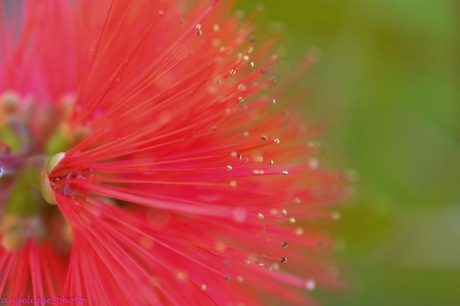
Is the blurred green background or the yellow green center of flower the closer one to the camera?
the yellow green center of flower

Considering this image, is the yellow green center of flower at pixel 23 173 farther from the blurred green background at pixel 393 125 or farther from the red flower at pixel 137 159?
the blurred green background at pixel 393 125

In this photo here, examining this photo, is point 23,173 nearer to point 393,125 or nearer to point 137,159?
point 137,159

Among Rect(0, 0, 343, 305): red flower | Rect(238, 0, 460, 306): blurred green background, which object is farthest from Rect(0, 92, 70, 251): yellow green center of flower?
Rect(238, 0, 460, 306): blurred green background

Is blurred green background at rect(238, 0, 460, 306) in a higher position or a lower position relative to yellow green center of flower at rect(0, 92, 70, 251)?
higher

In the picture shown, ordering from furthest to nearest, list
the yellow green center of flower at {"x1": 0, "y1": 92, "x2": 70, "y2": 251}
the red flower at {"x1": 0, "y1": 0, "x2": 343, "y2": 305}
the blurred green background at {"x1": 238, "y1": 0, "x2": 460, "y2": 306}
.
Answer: the blurred green background at {"x1": 238, "y1": 0, "x2": 460, "y2": 306} → the yellow green center of flower at {"x1": 0, "y1": 92, "x2": 70, "y2": 251} → the red flower at {"x1": 0, "y1": 0, "x2": 343, "y2": 305}

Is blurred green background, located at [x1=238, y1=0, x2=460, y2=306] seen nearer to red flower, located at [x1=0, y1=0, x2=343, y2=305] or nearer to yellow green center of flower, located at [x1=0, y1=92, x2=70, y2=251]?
red flower, located at [x1=0, y1=0, x2=343, y2=305]

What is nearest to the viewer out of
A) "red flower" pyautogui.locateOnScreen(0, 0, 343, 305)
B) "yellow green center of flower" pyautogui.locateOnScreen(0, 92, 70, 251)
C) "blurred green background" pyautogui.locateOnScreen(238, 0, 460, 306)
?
"red flower" pyautogui.locateOnScreen(0, 0, 343, 305)

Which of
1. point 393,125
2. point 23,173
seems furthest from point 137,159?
point 393,125
